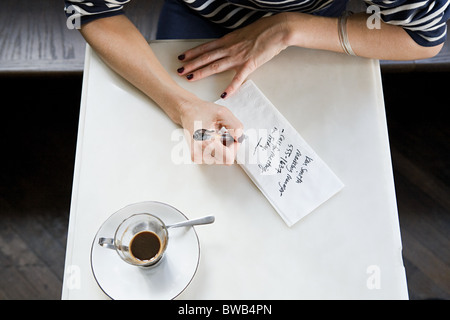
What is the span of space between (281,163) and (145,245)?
0.93 feet

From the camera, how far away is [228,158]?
31.0 inches

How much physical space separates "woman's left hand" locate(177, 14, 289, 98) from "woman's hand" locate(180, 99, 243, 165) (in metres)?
0.05

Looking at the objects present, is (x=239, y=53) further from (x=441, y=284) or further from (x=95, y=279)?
(x=441, y=284)

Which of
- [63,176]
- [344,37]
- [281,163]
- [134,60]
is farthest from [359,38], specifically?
[63,176]

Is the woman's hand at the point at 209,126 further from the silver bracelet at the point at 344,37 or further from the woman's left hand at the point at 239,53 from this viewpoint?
the silver bracelet at the point at 344,37

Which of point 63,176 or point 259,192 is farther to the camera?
point 63,176

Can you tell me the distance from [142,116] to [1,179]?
36.6 inches

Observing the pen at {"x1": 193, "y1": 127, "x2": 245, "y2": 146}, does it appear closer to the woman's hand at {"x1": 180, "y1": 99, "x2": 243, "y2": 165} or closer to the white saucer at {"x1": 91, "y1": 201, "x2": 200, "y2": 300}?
the woman's hand at {"x1": 180, "y1": 99, "x2": 243, "y2": 165}

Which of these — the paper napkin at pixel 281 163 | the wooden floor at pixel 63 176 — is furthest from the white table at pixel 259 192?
the wooden floor at pixel 63 176

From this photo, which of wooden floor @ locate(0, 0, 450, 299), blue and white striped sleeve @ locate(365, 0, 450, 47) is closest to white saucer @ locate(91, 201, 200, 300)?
blue and white striped sleeve @ locate(365, 0, 450, 47)

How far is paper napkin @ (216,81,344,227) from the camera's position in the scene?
784 millimetres

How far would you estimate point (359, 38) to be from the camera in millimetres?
849

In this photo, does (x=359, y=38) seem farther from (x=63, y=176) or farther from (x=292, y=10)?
(x=63, y=176)
